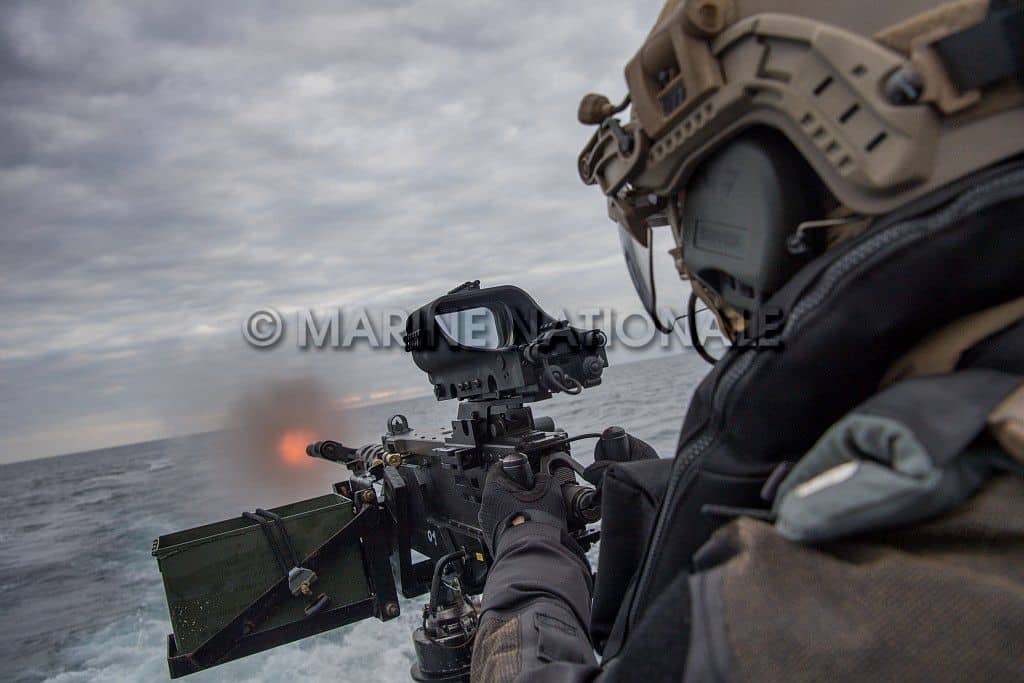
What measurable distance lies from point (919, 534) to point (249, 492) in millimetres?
23755

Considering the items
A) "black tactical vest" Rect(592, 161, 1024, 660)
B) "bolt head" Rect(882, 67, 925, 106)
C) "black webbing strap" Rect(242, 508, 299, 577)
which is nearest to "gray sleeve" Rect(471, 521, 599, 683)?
"black tactical vest" Rect(592, 161, 1024, 660)

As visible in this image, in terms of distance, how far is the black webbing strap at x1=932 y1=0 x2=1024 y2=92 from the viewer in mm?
807

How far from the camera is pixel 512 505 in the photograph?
2.44 meters

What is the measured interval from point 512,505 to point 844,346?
173 cm

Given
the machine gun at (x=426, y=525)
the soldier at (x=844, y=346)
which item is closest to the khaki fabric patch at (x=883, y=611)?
the soldier at (x=844, y=346)

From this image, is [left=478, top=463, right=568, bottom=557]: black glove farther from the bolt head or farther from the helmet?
the bolt head

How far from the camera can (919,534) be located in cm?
82

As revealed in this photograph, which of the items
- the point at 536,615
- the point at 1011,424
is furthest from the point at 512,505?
the point at 1011,424

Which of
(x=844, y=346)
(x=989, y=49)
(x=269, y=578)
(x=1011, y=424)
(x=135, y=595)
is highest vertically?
(x=989, y=49)

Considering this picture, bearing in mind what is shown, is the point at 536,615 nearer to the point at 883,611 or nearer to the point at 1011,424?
the point at 883,611

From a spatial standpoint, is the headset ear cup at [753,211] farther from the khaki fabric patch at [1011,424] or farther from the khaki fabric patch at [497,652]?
the khaki fabric patch at [497,652]

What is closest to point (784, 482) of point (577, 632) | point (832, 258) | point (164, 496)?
point (832, 258)

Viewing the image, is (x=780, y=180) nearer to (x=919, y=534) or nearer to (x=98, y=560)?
(x=919, y=534)

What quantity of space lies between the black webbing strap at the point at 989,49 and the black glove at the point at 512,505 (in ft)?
6.15
